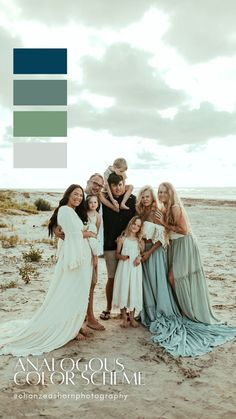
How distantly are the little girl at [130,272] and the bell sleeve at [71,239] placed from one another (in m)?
0.70

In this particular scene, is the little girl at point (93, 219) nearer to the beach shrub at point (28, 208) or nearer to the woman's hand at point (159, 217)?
the woman's hand at point (159, 217)

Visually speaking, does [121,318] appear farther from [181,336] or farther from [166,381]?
[166,381]

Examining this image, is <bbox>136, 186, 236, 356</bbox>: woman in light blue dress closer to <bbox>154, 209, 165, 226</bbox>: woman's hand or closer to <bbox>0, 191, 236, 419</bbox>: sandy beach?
<bbox>154, 209, 165, 226</bbox>: woman's hand

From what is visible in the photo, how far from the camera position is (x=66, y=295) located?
457 cm

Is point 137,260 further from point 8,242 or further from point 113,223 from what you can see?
point 8,242

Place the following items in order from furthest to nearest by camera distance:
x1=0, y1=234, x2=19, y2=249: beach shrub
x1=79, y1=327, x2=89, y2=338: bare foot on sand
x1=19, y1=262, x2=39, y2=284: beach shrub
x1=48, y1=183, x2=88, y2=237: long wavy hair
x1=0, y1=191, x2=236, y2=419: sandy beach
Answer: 1. x1=0, y1=234, x2=19, y2=249: beach shrub
2. x1=19, y1=262, x2=39, y2=284: beach shrub
3. x1=79, y1=327, x2=89, y2=338: bare foot on sand
4. x1=48, y1=183, x2=88, y2=237: long wavy hair
5. x1=0, y1=191, x2=236, y2=419: sandy beach

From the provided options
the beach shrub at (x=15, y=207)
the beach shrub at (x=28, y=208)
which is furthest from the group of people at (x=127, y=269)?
the beach shrub at (x=28, y=208)

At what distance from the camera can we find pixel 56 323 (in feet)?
15.1

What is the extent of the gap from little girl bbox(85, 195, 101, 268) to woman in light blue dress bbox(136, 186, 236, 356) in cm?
57

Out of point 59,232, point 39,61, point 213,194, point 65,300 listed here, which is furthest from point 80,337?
point 213,194

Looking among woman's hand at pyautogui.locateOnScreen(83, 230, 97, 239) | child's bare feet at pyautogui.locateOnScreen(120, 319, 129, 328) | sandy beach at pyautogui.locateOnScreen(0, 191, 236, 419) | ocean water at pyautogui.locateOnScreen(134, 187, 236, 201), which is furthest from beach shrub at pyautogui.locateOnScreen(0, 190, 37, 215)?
ocean water at pyautogui.locateOnScreen(134, 187, 236, 201)

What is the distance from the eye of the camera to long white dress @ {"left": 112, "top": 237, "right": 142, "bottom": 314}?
16.4 feet

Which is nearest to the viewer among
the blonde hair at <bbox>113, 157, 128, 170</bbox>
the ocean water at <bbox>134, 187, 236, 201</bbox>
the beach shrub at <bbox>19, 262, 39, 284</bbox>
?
the blonde hair at <bbox>113, 157, 128, 170</bbox>

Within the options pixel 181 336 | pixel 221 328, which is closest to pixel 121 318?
pixel 181 336
